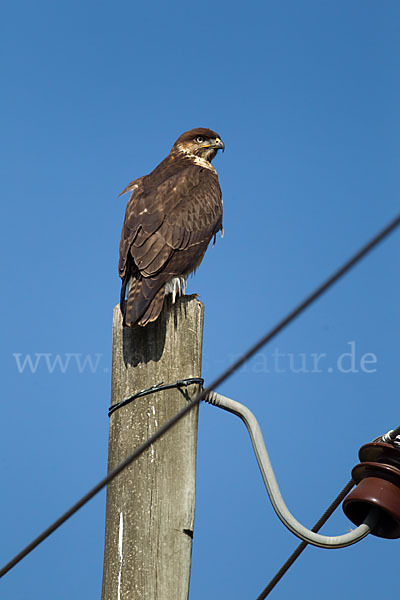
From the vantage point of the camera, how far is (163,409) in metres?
3.08

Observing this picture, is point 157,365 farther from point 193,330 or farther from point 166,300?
point 166,300

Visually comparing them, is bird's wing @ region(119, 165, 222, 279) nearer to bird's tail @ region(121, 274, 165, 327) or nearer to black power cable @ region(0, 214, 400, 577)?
bird's tail @ region(121, 274, 165, 327)

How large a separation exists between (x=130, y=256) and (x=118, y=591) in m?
1.83

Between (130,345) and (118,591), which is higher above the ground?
(130,345)

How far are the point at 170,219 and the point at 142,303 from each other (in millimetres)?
1306

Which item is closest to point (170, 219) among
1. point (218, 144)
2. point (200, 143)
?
point (200, 143)

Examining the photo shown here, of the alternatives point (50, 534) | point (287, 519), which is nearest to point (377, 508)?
point (287, 519)

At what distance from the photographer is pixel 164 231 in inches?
173

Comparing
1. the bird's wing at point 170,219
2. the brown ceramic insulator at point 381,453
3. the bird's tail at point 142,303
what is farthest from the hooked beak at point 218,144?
the brown ceramic insulator at point 381,453


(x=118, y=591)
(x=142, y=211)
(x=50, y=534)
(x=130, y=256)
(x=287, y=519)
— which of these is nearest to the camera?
(x=50, y=534)

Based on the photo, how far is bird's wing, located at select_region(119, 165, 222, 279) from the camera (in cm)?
410

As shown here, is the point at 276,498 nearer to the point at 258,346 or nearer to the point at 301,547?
the point at 301,547

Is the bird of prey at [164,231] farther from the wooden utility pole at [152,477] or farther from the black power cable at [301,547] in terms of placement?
the black power cable at [301,547]

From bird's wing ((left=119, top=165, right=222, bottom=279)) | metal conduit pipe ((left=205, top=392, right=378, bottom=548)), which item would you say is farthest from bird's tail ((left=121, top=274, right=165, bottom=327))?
metal conduit pipe ((left=205, top=392, right=378, bottom=548))
